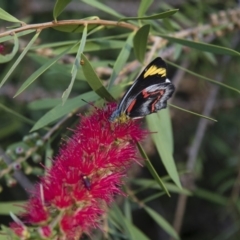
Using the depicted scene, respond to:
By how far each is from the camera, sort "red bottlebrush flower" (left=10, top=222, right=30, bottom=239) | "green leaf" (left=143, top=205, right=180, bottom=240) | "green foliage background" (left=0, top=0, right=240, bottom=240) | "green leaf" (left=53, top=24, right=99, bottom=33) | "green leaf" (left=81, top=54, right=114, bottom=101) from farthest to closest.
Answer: "green leaf" (left=143, top=205, right=180, bottom=240) → "green foliage background" (left=0, top=0, right=240, bottom=240) → "green leaf" (left=53, top=24, right=99, bottom=33) → "green leaf" (left=81, top=54, right=114, bottom=101) → "red bottlebrush flower" (left=10, top=222, right=30, bottom=239)

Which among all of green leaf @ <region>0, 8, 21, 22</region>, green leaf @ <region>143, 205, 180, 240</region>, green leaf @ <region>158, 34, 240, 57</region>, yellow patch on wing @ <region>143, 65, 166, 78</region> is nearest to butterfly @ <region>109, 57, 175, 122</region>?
yellow patch on wing @ <region>143, 65, 166, 78</region>

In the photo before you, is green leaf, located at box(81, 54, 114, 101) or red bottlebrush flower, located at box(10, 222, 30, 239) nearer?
red bottlebrush flower, located at box(10, 222, 30, 239)

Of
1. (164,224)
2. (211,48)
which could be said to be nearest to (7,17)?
(211,48)

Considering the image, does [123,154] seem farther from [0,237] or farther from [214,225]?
[214,225]

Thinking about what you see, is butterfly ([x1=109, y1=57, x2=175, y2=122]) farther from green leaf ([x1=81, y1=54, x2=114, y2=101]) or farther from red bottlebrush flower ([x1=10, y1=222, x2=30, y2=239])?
red bottlebrush flower ([x1=10, y1=222, x2=30, y2=239])

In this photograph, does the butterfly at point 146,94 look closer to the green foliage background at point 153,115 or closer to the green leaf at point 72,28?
the green foliage background at point 153,115

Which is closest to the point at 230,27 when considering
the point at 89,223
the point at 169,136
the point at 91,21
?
the point at 169,136

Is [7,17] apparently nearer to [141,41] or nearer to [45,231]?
[141,41]

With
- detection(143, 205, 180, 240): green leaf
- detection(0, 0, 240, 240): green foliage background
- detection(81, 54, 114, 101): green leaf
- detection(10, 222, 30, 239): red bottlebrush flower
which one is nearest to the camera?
detection(10, 222, 30, 239): red bottlebrush flower
